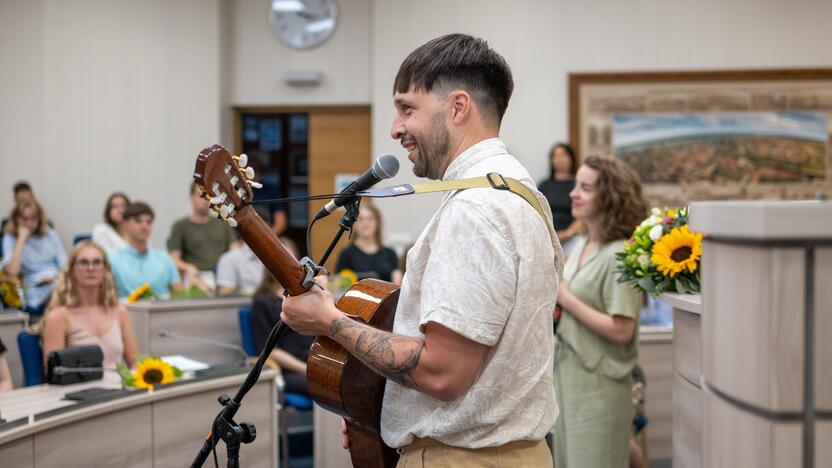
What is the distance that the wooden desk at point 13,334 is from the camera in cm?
465

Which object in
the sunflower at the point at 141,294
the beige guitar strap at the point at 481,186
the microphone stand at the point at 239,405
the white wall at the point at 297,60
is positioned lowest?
the sunflower at the point at 141,294

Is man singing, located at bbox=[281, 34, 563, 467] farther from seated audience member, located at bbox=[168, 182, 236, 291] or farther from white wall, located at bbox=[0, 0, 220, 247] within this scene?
white wall, located at bbox=[0, 0, 220, 247]

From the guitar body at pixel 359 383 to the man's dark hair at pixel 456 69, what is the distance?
48 cm

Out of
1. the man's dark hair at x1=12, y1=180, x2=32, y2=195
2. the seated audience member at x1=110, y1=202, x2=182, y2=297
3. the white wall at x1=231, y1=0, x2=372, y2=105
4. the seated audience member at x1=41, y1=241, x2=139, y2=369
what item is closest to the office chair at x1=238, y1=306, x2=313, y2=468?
the seated audience member at x1=41, y1=241, x2=139, y2=369

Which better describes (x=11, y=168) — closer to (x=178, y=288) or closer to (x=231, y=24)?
(x=231, y=24)

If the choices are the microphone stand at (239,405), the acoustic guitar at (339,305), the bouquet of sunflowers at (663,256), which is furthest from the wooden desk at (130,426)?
the bouquet of sunflowers at (663,256)

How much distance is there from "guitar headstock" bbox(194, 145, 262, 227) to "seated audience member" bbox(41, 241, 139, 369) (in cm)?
285

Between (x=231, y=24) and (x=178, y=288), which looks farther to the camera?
(x=231, y=24)

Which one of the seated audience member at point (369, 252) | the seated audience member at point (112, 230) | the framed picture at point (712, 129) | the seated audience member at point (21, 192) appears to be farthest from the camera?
the seated audience member at point (21, 192)

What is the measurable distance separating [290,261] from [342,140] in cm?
706

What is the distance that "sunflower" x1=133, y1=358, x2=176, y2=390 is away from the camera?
3.26 metres

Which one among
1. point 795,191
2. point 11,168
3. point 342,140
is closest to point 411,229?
point 342,140

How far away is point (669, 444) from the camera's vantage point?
15.4ft

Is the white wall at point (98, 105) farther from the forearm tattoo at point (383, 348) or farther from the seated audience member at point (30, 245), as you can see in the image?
the forearm tattoo at point (383, 348)
